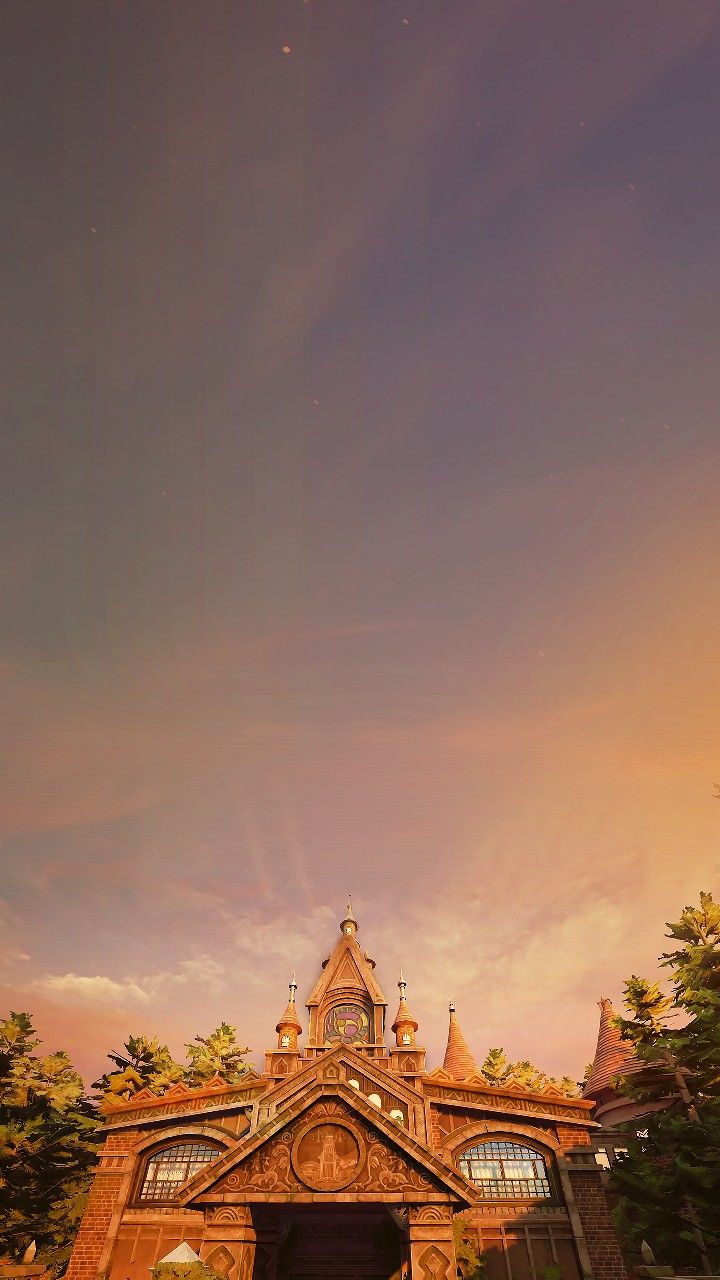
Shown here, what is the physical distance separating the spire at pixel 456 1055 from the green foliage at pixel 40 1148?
58.5ft

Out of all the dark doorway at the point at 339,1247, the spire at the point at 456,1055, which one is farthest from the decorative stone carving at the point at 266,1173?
the spire at the point at 456,1055

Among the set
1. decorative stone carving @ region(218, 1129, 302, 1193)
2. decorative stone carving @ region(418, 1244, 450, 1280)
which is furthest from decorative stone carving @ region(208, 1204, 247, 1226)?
decorative stone carving @ region(418, 1244, 450, 1280)

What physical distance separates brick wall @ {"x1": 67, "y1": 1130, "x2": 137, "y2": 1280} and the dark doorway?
650 centimetres

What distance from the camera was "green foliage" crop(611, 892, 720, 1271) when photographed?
20984 mm

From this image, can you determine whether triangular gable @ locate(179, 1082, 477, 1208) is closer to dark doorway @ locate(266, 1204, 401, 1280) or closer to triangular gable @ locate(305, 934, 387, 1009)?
dark doorway @ locate(266, 1204, 401, 1280)

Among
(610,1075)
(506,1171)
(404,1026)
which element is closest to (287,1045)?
(404,1026)

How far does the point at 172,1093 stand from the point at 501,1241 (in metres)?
12.9

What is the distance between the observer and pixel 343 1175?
1544 centimetres

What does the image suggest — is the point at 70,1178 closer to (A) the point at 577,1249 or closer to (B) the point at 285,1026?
(B) the point at 285,1026

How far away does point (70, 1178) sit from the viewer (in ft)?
97.8

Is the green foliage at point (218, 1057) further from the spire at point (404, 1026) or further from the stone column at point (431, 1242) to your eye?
the stone column at point (431, 1242)

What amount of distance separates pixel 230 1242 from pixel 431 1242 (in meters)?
4.58

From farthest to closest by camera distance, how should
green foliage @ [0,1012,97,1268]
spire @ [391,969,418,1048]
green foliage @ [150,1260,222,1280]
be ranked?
spire @ [391,969,418,1048]
green foliage @ [0,1012,97,1268]
green foliage @ [150,1260,222,1280]

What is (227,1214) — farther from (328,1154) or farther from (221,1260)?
(328,1154)
